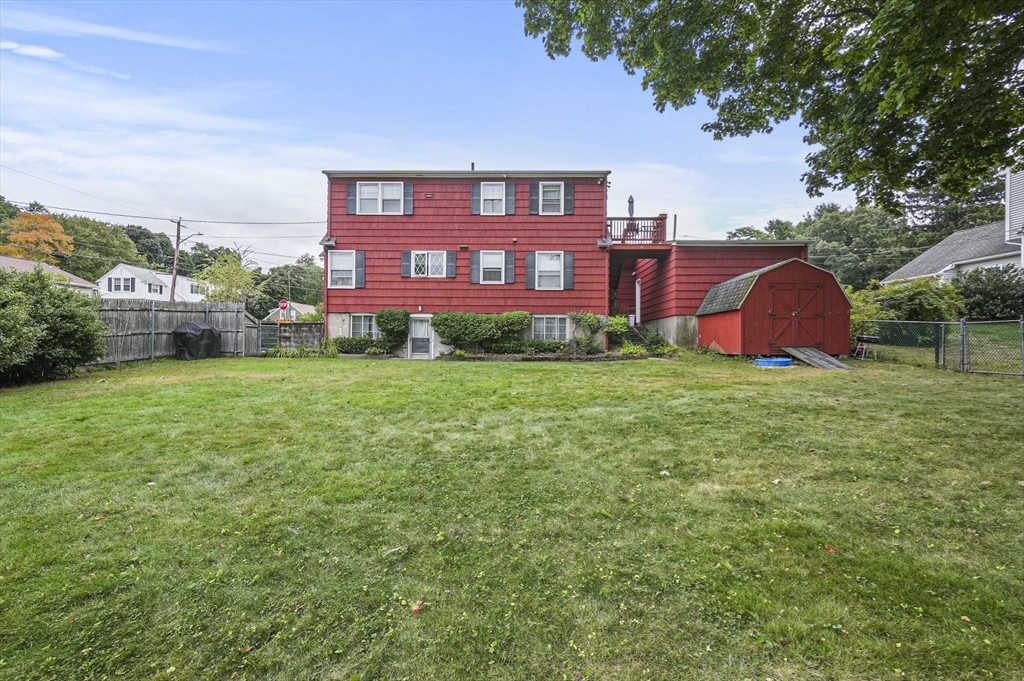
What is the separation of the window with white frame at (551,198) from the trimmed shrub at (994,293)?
50.8 feet

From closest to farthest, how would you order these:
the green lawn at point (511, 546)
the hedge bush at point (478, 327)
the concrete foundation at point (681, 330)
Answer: the green lawn at point (511, 546) → the concrete foundation at point (681, 330) → the hedge bush at point (478, 327)

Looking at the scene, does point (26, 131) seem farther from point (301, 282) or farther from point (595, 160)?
point (301, 282)

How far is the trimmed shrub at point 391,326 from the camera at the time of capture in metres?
14.8

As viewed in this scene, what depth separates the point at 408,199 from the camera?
50.1ft

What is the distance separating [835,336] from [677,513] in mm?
12183

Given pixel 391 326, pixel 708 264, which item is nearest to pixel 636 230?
pixel 708 264

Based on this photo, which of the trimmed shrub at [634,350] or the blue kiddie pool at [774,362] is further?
the trimmed shrub at [634,350]

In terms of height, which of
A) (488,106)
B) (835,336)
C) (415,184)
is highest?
(488,106)

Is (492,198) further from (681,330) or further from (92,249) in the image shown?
(92,249)

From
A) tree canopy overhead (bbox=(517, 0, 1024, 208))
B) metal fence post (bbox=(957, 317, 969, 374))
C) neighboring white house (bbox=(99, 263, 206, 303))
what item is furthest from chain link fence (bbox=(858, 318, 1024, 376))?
neighboring white house (bbox=(99, 263, 206, 303))

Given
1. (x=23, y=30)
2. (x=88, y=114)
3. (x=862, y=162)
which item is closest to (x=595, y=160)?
(x=862, y=162)

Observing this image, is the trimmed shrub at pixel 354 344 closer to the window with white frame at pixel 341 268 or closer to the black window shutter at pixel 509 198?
the window with white frame at pixel 341 268

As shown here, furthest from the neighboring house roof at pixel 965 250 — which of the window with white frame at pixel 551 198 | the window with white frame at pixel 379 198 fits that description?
the window with white frame at pixel 379 198

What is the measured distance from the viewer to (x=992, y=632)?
1.77 meters
